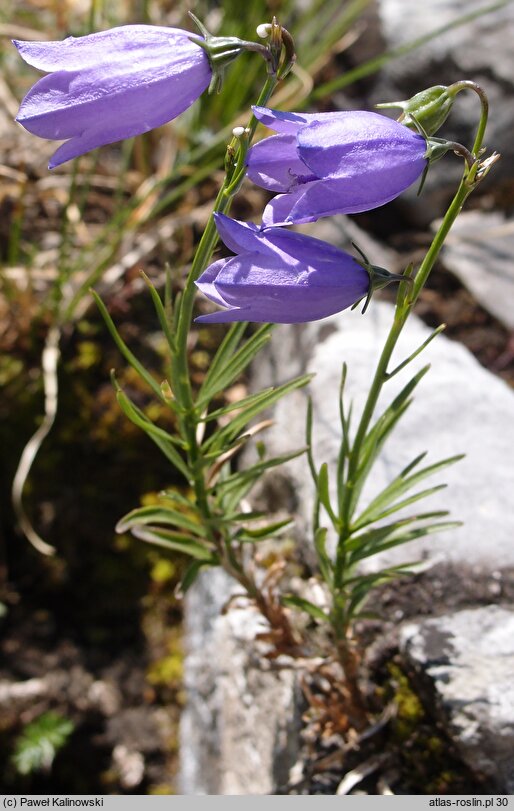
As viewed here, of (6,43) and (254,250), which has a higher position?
(6,43)

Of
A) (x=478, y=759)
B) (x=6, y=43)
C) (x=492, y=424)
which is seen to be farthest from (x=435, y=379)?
(x=6, y=43)

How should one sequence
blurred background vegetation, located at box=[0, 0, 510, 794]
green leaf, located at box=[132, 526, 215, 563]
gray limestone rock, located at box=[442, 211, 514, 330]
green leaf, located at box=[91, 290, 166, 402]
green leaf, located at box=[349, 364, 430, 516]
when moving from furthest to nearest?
gray limestone rock, located at box=[442, 211, 514, 330], blurred background vegetation, located at box=[0, 0, 510, 794], green leaf, located at box=[132, 526, 215, 563], green leaf, located at box=[349, 364, 430, 516], green leaf, located at box=[91, 290, 166, 402]

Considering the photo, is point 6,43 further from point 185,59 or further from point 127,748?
point 127,748

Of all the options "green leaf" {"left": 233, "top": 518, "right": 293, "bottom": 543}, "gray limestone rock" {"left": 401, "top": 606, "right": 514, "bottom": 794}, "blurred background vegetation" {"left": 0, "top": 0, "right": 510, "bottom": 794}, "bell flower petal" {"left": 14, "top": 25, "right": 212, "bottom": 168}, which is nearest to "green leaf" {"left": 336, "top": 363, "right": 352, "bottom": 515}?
"green leaf" {"left": 233, "top": 518, "right": 293, "bottom": 543}

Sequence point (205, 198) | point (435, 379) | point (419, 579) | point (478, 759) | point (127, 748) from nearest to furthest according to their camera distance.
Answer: point (478, 759)
point (419, 579)
point (435, 379)
point (127, 748)
point (205, 198)

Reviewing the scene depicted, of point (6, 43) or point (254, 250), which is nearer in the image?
point (254, 250)

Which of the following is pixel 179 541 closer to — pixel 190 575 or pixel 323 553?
pixel 190 575

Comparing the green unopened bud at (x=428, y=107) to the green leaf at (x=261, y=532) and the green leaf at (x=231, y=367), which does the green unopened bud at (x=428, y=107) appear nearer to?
the green leaf at (x=231, y=367)

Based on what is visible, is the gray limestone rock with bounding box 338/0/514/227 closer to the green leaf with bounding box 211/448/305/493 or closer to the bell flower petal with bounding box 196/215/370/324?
the green leaf with bounding box 211/448/305/493
